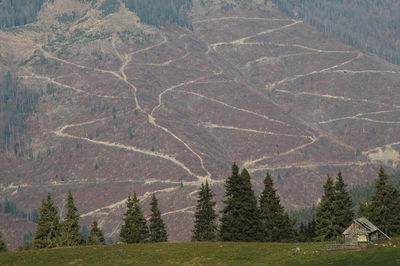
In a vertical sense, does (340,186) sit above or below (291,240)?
above

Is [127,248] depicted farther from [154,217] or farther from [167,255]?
[154,217]

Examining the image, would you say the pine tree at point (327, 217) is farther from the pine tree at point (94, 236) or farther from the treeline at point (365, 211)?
the pine tree at point (94, 236)

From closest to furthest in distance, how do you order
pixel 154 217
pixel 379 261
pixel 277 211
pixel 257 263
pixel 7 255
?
pixel 379 261 → pixel 257 263 → pixel 7 255 → pixel 277 211 → pixel 154 217

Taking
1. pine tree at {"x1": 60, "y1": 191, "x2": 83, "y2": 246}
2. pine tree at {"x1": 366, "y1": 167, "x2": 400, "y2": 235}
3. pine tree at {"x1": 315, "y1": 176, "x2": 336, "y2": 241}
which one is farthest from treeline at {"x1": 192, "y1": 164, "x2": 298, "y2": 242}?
pine tree at {"x1": 60, "y1": 191, "x2": 83, "y2": 246}

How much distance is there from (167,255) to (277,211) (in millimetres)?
33514

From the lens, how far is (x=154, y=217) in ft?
443

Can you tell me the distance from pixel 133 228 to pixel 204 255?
41405mm

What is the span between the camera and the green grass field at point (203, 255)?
77375mm

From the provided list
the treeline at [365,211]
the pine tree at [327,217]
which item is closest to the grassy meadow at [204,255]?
the pine tree at [327,217]

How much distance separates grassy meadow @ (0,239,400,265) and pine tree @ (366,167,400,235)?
21.8 metres

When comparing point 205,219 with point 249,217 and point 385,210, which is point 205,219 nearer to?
point 249,217

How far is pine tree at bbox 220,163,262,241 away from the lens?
116312mm

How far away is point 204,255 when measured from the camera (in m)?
89.7

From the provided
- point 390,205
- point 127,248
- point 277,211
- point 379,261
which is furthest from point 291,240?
point 379,261
